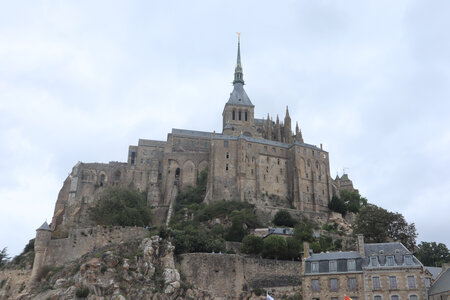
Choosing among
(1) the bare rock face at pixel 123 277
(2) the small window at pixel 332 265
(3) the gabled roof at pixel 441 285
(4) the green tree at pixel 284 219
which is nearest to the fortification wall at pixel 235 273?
(1) the bare rock face at pixel 123 277

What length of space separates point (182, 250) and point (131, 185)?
40.8 metres

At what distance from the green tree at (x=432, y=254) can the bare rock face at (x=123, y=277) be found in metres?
27.5

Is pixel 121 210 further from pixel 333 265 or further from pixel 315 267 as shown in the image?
pixel 333 265

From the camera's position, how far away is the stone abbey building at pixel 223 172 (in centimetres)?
8081

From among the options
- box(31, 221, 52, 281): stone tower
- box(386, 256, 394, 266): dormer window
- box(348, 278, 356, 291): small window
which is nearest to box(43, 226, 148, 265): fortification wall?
box(31, 221, 52, 281): stone tower

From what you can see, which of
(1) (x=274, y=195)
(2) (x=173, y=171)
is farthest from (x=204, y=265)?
(2) (x=173, y=171)

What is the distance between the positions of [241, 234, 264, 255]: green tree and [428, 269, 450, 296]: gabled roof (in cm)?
1946

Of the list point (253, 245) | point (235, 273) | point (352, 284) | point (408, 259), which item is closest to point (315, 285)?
point (352, 284)

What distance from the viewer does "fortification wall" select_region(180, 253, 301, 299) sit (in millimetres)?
46875

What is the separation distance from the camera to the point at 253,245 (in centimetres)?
5391

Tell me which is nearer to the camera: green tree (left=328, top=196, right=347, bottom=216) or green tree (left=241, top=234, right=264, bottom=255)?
green tree (left=241, top=234, right=264, bottom=255)

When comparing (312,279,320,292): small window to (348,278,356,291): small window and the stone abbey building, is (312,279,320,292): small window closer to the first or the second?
(348,278,356,291): small window

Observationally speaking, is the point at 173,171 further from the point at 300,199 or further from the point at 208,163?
the point at 300,199

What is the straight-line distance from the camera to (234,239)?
6288 cm
